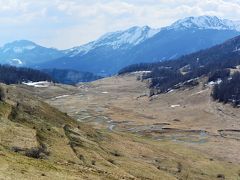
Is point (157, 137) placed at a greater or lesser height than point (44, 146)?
lesser

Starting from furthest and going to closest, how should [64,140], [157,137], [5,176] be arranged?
1. [157,137]
2. [64,140]
3. [5,176]

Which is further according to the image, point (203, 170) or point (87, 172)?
point (203, 170)

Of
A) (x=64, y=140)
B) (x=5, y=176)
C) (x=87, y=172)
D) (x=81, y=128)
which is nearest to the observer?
(x=5, y=176)

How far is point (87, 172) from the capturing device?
6066cm

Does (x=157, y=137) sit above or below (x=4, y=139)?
below

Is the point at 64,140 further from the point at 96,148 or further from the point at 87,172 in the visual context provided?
the point at 87,172

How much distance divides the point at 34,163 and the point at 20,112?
140 feet

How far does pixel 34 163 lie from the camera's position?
179 ft

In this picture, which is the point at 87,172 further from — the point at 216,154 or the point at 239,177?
the point at 216,154

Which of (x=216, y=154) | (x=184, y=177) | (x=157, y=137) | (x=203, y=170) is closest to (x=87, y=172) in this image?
(x=184, y=177)

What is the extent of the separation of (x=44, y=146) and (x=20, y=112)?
21142 millimetres

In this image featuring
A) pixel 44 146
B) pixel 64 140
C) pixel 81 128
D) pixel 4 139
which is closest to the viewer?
pixel 4 139

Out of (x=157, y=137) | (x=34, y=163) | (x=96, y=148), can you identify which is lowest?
(x=157, y=137)

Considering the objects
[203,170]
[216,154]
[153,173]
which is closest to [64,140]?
[153,173]
